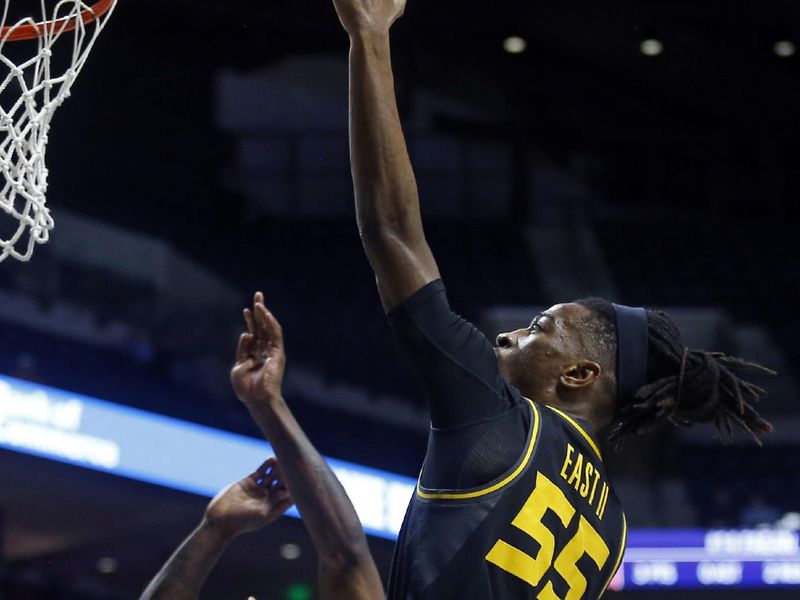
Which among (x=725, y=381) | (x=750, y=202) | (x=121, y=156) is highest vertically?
(x=725, y=381)

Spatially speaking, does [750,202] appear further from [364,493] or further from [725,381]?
[725,381]

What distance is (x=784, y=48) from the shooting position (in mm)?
10344

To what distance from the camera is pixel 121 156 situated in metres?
10.8

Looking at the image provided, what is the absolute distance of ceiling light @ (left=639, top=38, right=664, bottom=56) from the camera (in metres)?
10.3

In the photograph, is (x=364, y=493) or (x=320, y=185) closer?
(x=364, y=493)

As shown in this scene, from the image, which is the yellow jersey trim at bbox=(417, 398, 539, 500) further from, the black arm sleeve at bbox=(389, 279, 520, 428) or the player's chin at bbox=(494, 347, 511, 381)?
the player's chin at bbox=(494, 347, 511, 381)

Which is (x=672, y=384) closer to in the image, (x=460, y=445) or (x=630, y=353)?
(x=630, y=353)

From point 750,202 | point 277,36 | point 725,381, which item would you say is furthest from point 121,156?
point 725,381

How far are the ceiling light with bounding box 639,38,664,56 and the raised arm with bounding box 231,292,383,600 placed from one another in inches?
332

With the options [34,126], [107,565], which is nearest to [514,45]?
[107,565]

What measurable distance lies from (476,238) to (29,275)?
3982 mm

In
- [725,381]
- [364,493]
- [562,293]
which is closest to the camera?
[725,381]

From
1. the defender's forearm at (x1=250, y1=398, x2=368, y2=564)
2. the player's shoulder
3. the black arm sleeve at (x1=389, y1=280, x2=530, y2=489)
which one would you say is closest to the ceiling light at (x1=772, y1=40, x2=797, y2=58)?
the defender's forearm at (x1=250, y1=398, x2=368, y2=564)

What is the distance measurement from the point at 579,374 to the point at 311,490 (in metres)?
0.69
